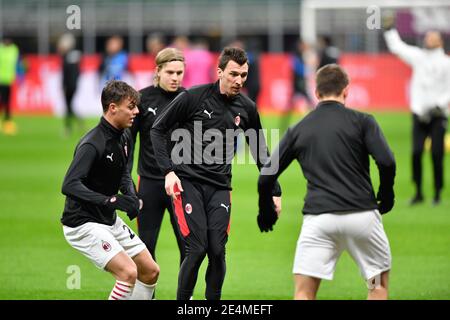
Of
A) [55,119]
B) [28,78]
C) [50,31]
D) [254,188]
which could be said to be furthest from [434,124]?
[50,31]

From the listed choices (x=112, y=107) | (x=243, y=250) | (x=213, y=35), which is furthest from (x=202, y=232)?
(x=213, y=35)

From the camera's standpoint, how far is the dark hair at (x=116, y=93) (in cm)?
809

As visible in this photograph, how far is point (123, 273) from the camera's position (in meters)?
7.91

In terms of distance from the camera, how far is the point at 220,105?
8.91m

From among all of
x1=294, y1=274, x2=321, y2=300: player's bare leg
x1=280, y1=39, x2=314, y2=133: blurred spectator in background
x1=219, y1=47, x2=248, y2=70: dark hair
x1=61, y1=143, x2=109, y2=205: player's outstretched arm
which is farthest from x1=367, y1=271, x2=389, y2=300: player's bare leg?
x1=280, y1=39, x2=314, y2=133: blurred spectator in background

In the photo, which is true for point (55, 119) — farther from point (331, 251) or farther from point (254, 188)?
point (331, 251)

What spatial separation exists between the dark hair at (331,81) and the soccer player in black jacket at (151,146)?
2.35 m

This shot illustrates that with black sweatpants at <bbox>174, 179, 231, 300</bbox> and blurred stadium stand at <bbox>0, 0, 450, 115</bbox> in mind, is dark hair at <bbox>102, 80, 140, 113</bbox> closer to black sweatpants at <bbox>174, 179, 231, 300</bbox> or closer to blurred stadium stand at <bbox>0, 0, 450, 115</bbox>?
black sweatpants at <bbox>174, 179, 231, 300</bbox>

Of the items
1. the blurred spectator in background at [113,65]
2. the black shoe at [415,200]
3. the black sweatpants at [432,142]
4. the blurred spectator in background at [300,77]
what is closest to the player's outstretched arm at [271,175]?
the black sweatpants at [432,142]

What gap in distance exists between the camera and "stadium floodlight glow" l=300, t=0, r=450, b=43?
29.6 m

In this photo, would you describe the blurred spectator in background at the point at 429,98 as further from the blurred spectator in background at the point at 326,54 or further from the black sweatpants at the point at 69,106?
the black sweatpants at the point at 69,106

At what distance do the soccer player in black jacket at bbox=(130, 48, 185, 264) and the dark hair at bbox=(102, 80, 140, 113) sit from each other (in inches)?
57.4

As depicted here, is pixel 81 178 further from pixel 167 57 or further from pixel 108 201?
pixel 167 57

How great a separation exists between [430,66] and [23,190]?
7419 mm
